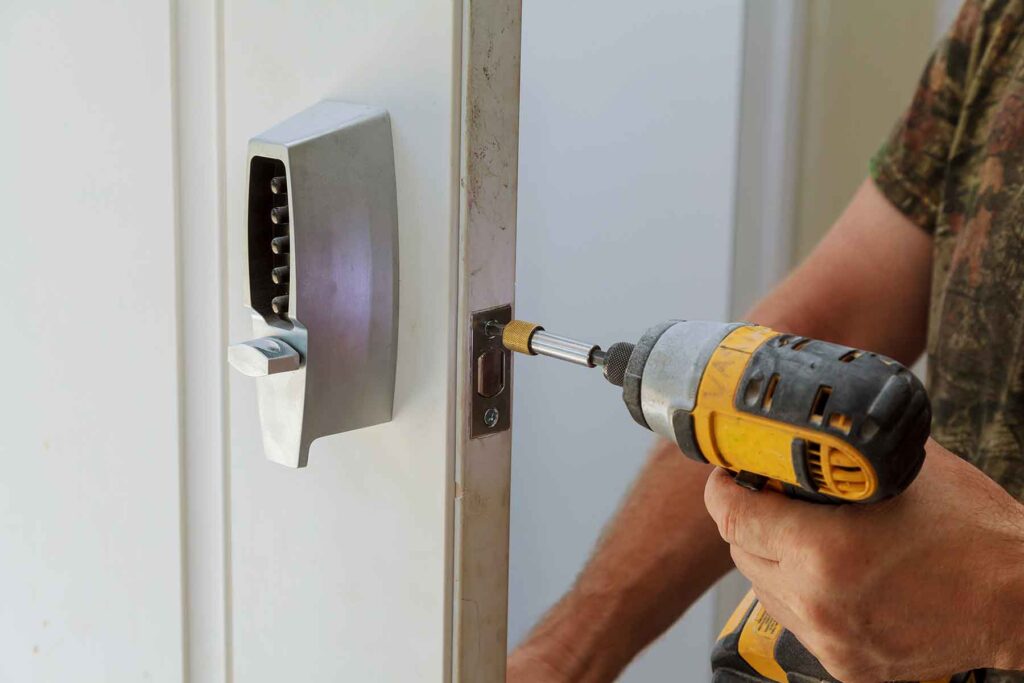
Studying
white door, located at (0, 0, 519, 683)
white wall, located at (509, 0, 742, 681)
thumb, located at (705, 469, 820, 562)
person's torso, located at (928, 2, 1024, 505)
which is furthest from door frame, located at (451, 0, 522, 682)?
white wall, located at (509, 0, 742, 681)

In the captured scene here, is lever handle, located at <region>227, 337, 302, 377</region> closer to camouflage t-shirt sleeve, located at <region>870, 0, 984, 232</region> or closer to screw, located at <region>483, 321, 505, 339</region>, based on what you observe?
screw, located at <region>483, 321, 505, 339</region>

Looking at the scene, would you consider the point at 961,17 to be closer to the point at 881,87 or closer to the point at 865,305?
the point at 865,305

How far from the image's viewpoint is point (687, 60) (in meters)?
1.08

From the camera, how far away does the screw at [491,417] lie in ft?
1.42

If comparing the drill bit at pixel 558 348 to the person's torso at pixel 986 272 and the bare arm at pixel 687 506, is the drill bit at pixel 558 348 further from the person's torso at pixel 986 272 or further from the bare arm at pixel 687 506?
the person's torso at pixel 986 272

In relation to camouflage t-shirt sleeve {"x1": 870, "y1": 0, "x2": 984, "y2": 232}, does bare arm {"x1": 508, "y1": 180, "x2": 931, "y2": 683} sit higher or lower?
lower

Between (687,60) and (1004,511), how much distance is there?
0.71m

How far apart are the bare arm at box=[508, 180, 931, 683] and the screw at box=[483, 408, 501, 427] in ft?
0.79

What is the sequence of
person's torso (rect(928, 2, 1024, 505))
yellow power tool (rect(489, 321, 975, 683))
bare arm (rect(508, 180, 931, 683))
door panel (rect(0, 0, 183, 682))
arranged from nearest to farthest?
1. yellow power tool (rect(489, 321, 975, 683))
2. door panel (rect(0, 0, 183, 682))
3. bare arm (rect(508, 180, 931, 683))
4. person's torso (rect(928, 2, 1024, 505))

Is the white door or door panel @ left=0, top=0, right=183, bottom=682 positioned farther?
door panel @ left=0, top=0, right=183, bottom=682

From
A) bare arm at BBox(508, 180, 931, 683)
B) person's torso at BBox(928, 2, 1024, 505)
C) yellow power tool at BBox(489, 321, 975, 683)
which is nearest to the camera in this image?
yellow power tool at BBox(489, 321, 975, 683)

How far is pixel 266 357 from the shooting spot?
1.37 feet

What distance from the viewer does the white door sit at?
16.6 inches

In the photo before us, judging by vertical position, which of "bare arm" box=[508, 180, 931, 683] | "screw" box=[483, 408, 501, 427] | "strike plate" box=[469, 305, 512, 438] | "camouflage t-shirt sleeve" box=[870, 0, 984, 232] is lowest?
"bare arm" box=[508, 180, 931, 683]
